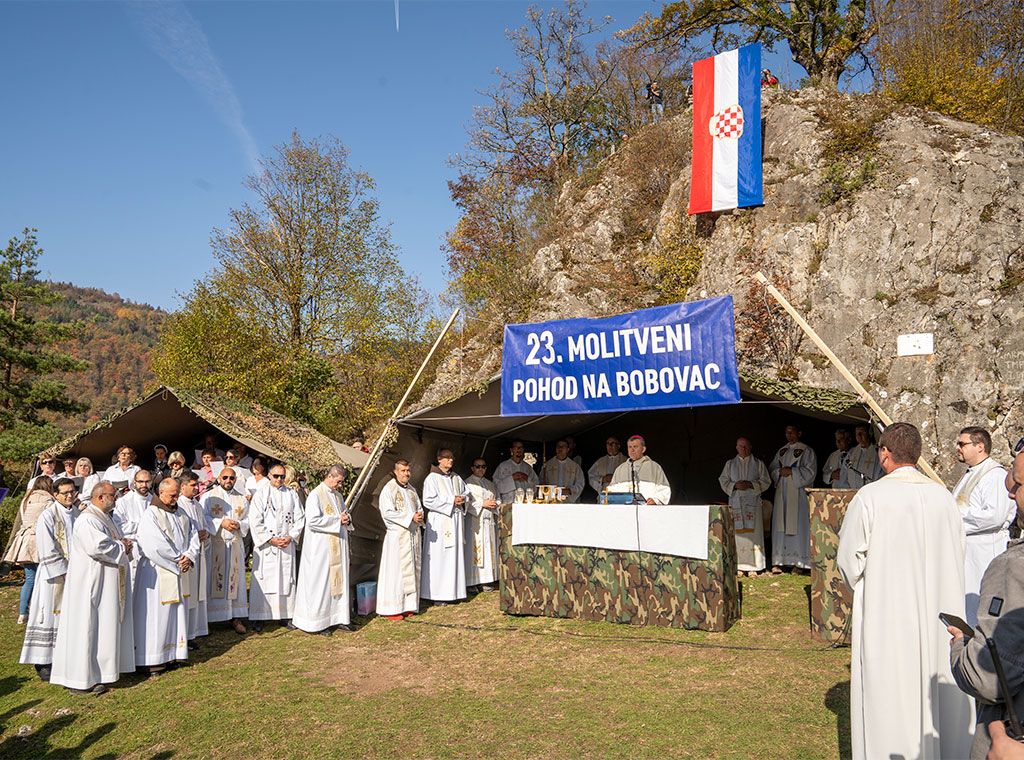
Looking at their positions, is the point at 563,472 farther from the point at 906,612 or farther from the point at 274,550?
the point at 906,612

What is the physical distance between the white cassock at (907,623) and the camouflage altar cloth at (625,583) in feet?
12.7

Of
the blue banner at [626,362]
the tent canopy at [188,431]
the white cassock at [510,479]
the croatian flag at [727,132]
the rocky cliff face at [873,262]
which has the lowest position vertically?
the white cassock at [510,479]

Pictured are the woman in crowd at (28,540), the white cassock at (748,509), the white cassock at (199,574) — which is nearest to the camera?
the white cassock at (199,574)

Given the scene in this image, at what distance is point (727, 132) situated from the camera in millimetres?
18031

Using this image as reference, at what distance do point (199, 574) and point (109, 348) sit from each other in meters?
66.8

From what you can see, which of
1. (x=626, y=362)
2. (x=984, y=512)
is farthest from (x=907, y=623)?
(x=626, y=362)

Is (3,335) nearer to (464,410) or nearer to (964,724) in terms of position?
(464,410)

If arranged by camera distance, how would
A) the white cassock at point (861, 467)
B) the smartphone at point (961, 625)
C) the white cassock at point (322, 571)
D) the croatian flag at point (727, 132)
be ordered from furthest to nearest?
the croatian flag at point (727, 132)
the white cassock at point (861, 467)
the white cassock at point (322, 571)
the smartphone at point (961, 625)

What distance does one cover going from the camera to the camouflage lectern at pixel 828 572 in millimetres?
8086

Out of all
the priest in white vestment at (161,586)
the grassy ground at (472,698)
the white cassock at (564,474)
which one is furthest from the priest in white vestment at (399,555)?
the white cassock at (564,474)

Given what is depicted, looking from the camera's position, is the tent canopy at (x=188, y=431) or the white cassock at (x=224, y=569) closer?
the white cassock at (x=224, y=569)

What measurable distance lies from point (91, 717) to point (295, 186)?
78.3 ft

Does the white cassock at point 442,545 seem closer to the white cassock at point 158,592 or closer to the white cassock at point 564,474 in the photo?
the white cassock at point 564,474

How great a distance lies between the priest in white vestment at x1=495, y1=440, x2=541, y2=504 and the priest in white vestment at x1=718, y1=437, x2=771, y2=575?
312 centimetres
